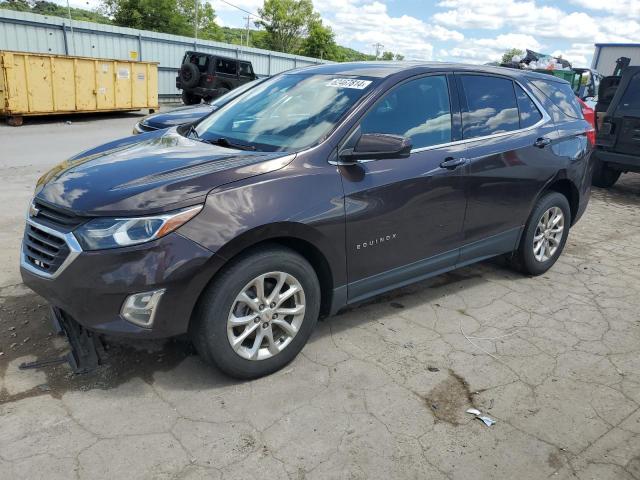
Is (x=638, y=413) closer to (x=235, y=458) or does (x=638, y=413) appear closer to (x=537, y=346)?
(x=537, y=346)

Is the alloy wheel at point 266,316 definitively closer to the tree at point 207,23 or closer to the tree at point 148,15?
the tree at point 148,15

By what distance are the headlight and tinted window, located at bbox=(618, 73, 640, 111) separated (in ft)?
27.1

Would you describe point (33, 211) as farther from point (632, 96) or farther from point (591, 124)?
point (632, 96)

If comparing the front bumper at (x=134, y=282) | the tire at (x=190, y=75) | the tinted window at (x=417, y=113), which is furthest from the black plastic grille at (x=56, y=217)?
the tire at (x=190, y=75)

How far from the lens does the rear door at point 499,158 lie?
391 centimetres

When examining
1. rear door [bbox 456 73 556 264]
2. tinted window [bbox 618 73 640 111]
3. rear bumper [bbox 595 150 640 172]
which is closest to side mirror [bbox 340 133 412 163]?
rear door [bbox 456 73 556 264]

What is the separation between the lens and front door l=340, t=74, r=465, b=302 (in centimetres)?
325

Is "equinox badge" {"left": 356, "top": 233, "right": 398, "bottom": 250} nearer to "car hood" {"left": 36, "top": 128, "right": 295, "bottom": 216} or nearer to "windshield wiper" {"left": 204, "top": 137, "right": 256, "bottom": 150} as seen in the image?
"car hood" {"left": 36, "top": 128, "right": 295, "bottom": 216}

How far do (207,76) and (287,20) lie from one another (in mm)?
58988

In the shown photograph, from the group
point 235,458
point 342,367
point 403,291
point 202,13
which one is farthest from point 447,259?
point 202,13

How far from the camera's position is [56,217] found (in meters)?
2.76

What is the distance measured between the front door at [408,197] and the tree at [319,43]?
228ft

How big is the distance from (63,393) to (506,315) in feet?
10.0

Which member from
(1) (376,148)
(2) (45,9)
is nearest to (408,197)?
(1) (376,148)
